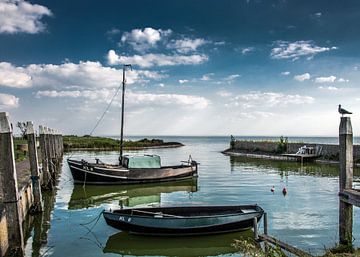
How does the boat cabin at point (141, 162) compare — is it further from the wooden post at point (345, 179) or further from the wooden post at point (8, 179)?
the wooden post at point (345, 179)

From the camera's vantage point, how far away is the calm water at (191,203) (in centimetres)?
1268

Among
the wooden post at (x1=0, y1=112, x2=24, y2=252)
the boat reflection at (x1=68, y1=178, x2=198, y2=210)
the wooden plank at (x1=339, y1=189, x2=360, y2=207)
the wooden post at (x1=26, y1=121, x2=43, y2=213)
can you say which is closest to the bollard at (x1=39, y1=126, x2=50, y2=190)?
the boat reflection at (x1=68, y1=178, x2=198, y2=210)

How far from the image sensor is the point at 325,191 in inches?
973

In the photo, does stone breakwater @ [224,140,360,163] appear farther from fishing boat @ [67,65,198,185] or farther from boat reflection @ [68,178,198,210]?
fishing boat @ [67,65,198,185]

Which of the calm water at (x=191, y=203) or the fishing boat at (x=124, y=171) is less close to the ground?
the fishing boat at (x=124, y=171)

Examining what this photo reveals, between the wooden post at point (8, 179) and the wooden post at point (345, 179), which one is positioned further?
the wooden post at point (8, 179)

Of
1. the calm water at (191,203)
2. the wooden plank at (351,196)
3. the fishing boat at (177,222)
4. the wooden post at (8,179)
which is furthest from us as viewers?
the fishing boat at (177,222)

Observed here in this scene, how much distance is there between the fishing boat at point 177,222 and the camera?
42.4 ft

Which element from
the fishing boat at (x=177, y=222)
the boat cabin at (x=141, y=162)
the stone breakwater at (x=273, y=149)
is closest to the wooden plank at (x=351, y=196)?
the fishing boat at (x=177, y=222)

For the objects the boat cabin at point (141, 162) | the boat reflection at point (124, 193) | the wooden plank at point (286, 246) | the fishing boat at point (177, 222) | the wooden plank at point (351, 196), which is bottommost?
the boat reflection at point (124, 193)

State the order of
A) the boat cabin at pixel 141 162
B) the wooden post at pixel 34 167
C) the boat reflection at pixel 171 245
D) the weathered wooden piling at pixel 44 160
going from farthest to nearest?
the boat cabin at pixel 141 162
the weathered wooden piling at pixel 44 160
the wooden post at pixel 34 167
the boat reflection at pixel 171 245

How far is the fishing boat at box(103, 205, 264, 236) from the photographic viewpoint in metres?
12.9

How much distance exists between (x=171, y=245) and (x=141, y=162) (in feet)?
51.4

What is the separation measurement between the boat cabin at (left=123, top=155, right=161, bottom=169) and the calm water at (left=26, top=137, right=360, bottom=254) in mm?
1618
